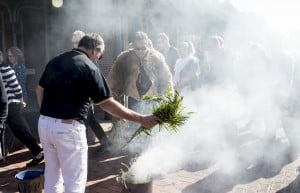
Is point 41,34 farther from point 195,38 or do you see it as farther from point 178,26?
point 195,38

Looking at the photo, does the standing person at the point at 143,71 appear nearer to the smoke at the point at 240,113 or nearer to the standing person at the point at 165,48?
the smoke at the point at 240,113

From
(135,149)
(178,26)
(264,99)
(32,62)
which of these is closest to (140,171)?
(135,149)

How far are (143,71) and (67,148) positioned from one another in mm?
2247

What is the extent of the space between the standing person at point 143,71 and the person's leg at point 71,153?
2.07 m

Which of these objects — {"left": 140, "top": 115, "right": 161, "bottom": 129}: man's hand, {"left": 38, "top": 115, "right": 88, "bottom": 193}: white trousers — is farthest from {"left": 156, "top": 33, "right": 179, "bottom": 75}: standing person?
{"left": 38, "top": 115, "right": 88, "bottom": 193}: white trousers

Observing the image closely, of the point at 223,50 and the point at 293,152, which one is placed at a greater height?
the point at 223,50

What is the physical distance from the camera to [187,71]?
6.09 m

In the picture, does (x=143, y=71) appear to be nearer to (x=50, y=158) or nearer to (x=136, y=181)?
(x=136, y=181)

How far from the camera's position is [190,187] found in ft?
14.8

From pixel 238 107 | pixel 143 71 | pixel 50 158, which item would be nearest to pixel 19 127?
pixel 143 71

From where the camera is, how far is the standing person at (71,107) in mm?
2967

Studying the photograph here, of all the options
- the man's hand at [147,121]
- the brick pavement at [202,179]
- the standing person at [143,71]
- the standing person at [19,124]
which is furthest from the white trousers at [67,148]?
the standing person at [19,124]

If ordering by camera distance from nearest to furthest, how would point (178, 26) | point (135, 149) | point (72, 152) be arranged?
point (72, 152)
point (135, 149)
point (178, 26)

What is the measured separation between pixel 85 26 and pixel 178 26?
12.8ft
